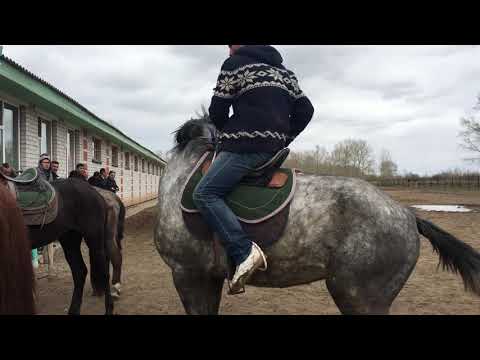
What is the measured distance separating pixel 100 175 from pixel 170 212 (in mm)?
8670

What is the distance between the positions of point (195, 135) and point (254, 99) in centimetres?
72

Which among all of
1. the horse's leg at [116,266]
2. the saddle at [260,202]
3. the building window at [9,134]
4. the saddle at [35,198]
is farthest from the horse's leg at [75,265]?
the building window at [9,134]

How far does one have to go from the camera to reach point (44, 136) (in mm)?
10328

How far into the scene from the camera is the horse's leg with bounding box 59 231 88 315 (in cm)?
460

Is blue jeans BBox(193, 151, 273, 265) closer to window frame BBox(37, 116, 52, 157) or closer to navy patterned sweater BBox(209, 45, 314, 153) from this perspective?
navy patterned sweater BBox(209, 45, 314, 153)

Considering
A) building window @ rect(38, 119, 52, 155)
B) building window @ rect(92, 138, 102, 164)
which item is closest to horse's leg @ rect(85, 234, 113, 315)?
building window @ rect(38, 119, 52, 155)

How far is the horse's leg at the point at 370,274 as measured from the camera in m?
2.23

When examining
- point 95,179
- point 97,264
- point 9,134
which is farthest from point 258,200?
point 95,179

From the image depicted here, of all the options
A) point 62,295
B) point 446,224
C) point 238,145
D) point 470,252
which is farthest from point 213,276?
point 446,224

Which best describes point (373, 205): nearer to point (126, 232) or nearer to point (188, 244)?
point (188, 244)

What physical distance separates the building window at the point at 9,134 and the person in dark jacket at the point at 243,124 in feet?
24.1

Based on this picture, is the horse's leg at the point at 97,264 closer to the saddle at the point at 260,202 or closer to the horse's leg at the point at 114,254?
the horse's leg at the point at 114,254

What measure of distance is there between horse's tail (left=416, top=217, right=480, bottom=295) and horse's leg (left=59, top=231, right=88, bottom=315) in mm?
4069

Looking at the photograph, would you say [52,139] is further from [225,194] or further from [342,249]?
[342,249]
